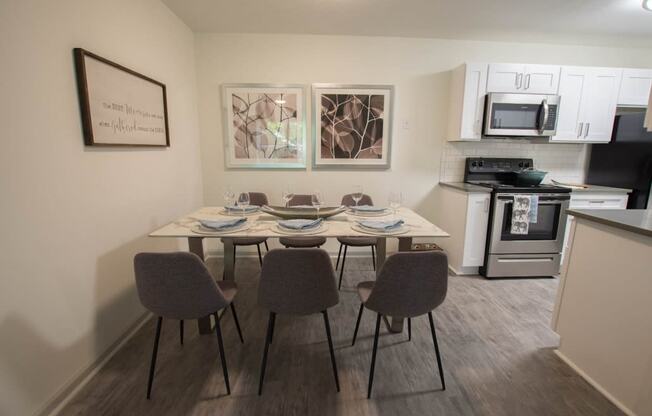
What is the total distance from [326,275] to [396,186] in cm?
228

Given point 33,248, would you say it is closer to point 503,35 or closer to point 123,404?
point 123,404

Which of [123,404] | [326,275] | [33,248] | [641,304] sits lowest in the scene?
[123,404]

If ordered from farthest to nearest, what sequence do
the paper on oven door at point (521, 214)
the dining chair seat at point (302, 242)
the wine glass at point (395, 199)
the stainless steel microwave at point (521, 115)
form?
the stainless steel microwave at point (521, 115) → the paper on oven door at point (521, 214) → the dining chair seat at point (302, 242) → the wine glass at point (395, 199)

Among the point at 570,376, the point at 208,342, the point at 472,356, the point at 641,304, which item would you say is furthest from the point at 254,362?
the point at 641,304

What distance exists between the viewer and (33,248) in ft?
4.38

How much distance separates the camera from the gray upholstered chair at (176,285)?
1.31 metres

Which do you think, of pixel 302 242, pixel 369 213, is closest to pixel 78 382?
pixel 302 242

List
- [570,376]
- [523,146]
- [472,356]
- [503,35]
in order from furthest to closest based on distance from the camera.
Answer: [523,146] < [503,35] < [472,356] < [570,376]

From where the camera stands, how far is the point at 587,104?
119 inches

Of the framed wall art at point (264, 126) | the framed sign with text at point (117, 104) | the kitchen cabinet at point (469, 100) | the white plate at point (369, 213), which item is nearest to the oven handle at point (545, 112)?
the kitchen cabinet at point (469, 100)

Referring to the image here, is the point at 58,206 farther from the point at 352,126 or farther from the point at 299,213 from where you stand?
the point at 352,126

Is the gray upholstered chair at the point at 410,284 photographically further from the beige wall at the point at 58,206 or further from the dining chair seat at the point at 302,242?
the beige wall at the point at 58,206

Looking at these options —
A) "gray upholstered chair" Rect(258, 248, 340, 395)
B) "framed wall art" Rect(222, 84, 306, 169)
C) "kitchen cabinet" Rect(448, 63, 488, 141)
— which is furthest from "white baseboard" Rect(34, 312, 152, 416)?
"kitchen cabinet" Rect(448, 63, 488, 141)

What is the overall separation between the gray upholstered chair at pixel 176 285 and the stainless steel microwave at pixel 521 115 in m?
3.02
